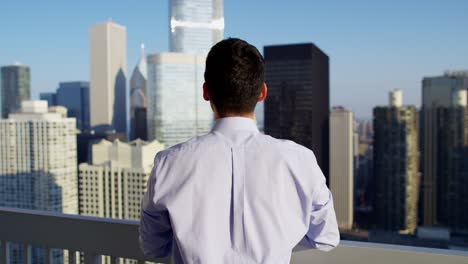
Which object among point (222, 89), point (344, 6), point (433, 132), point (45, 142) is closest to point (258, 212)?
point (222, 89)

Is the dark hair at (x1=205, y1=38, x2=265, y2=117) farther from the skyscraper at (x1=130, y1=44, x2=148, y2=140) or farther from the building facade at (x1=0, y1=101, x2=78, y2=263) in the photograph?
the skyscraper at (x1=130, y1=44, x2=148, y2=140)

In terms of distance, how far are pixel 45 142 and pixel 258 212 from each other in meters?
18.0

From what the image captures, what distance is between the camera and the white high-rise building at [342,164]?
18859 millimetres

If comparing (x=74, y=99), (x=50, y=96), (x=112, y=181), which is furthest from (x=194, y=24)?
(x=74, y=99)

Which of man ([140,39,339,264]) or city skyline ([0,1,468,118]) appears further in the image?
city skyline ([0,1,468,118])

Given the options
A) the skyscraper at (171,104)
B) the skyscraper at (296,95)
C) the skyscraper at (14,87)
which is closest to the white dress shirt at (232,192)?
the skyscraper at (171,104)

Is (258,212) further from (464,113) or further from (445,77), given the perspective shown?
(445,77)

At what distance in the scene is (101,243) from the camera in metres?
1.12

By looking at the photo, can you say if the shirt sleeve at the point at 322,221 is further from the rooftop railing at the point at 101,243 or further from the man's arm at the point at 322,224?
the rooftop railing at the point at 101,243

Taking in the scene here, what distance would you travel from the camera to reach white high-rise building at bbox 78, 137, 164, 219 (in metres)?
15.3

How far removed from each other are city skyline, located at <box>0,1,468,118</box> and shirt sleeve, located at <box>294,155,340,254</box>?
17.1m

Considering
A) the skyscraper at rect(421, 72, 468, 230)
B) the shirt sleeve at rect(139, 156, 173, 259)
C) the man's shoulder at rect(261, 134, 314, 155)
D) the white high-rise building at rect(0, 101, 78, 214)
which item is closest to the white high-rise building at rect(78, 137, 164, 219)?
the white high-rise building at rect(0, 101, 78, 214)

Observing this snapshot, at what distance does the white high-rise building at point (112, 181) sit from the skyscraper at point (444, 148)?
12.6 meters

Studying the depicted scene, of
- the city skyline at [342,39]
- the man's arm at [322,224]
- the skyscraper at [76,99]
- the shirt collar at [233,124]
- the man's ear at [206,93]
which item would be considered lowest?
the man's arm at [322,224]
